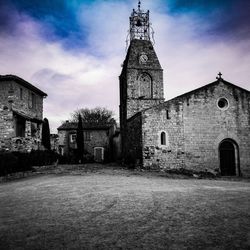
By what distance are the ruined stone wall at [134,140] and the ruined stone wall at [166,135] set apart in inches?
27.3

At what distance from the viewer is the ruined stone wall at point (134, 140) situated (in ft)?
56.5

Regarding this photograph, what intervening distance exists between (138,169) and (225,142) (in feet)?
21.3

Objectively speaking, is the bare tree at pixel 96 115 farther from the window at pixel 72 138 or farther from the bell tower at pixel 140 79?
the bell tower at pixel 140 79

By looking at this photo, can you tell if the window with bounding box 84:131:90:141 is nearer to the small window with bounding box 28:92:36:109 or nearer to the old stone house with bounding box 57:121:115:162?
the old stone house with bounding box 57:121:115:162

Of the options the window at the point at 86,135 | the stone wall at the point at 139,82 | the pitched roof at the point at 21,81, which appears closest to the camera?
the pitched roof at the point at 21,81

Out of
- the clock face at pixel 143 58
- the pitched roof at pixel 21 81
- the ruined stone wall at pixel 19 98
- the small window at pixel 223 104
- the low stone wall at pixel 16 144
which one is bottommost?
the low stone wall at pixel 16 144

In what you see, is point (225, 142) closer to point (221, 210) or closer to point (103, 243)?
point (221, 210)

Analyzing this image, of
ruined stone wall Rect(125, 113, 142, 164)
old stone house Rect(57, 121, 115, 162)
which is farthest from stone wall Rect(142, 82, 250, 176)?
old stone house Rect(57, 121, 115, 162)

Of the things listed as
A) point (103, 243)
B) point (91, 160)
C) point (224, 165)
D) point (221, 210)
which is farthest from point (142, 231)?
point (91, 160)

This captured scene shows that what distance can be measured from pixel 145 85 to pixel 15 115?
40.4 ft

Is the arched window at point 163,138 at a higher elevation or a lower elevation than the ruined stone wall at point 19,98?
lower

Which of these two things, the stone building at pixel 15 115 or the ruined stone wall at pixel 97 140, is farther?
the ruined stone wall at pixel 97 140

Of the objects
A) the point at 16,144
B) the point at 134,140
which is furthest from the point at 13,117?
the point at 134,140

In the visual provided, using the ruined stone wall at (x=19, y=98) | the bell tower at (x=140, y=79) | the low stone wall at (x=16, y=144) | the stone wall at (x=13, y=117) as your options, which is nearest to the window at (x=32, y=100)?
the ruined stone wall at (x=19, y=98)
